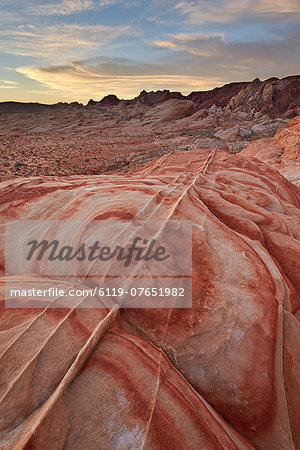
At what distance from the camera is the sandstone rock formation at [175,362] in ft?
7.98

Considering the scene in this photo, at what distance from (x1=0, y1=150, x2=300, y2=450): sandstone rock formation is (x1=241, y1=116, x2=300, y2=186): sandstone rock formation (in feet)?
33.5

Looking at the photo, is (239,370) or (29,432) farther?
(239,370)

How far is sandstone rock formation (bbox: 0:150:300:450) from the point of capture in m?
2.43

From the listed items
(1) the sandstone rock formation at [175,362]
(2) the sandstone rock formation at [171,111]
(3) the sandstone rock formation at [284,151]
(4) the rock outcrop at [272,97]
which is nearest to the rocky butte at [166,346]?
(1) the sandstone rock formation at [175,362]

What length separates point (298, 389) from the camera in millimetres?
3387

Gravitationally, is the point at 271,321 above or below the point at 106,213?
below

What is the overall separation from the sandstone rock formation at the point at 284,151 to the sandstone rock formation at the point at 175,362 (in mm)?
10210

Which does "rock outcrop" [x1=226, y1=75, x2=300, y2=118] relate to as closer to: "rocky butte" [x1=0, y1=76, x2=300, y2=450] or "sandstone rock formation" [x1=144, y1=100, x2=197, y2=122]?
"sandstone rock formation" [x1=144, y1=100, x2=197, y2=122]

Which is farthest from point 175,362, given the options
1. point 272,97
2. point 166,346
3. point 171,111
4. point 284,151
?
point 272,97

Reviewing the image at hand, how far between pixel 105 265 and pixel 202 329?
1.84 metres

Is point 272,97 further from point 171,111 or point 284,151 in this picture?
point 284,151

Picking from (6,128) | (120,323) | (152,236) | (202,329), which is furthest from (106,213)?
(6,128)

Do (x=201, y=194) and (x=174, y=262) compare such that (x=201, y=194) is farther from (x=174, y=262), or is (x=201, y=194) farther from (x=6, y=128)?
(x=6, y=128)

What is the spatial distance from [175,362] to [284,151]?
1699 cm
